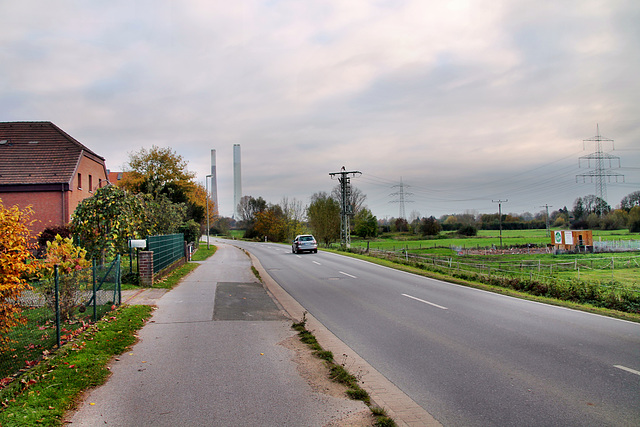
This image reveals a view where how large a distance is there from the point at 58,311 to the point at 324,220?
187 feet

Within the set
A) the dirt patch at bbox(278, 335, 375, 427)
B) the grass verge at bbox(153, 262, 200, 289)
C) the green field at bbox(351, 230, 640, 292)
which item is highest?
the grass verge at bbox(153, 262, 200, 289)

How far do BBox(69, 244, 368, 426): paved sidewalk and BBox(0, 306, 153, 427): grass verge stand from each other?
7.6 inches

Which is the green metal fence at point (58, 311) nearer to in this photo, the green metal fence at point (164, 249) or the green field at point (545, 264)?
the green metal fence at point (164, 249)

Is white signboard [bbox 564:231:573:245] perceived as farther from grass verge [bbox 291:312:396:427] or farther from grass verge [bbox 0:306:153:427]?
grass verge [bbox 0:306:153:427]

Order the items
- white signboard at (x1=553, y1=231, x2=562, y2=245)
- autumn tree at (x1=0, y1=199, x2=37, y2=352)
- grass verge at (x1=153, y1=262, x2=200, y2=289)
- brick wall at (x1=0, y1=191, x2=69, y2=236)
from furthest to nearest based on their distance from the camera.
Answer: white signboard at (x1=553, y1=231, x2=562, y2=245), brick wall at (x1=0, y1=191, x2=69, y2=236), grass verge at (x1=153, y1=262, x2=200, y2=289), autumn tree at (x1=0, y1=199, x2=37, y2=352)

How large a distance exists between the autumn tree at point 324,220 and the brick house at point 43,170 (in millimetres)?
37371

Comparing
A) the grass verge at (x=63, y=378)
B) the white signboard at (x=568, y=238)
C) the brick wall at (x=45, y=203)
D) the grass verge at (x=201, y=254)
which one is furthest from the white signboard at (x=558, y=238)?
the grass verge at (x=63, y=378)

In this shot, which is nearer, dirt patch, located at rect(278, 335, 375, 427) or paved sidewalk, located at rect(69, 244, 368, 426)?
dirt patch, located at rect(278, 335, 375, 427)

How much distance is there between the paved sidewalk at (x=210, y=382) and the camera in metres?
4.36

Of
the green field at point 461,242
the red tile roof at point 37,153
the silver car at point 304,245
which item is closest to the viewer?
the red tile roof at point 37,153

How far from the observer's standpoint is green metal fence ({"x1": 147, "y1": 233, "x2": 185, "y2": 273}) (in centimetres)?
1558

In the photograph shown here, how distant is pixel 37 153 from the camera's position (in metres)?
26.7

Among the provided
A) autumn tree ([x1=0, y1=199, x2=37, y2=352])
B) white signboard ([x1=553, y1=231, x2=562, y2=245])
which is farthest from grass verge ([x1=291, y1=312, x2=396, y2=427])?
white signboard ([x1=553, y1=231, x2=562, y2=245])

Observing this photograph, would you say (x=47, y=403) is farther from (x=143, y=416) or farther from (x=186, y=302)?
(x=186, y=302)
